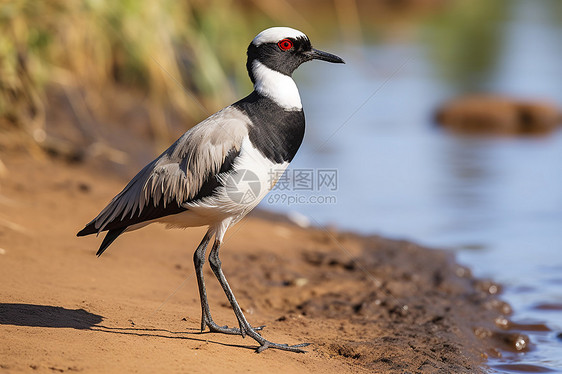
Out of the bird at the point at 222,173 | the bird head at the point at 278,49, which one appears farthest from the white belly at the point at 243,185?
the bird head at the point at 278,49

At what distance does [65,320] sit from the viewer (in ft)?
13.9

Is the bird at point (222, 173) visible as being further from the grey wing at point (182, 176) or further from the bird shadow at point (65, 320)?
the bird shadow at point (65, 320)

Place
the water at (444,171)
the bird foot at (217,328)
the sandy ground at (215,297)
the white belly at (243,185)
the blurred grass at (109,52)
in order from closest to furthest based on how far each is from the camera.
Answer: the sandy ground at (215,297)
the white belly at (243,185)
the bird foot at (217,328)
the water at (444,171)
the blurred grass at (109,52)

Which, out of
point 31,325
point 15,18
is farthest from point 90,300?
point 15,18

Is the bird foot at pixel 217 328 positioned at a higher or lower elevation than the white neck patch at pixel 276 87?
lower

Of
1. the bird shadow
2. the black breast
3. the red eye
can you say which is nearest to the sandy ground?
the bird shadow

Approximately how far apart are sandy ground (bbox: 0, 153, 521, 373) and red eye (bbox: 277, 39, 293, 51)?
1722mm

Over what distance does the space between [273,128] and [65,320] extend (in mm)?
1568

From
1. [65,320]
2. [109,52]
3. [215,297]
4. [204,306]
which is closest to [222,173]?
[204,306]

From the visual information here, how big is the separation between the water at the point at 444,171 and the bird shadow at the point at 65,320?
202cm

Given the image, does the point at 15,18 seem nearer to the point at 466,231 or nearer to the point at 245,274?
the point at 245,274

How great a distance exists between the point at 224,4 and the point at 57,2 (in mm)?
3303

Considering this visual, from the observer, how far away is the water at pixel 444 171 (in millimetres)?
6863

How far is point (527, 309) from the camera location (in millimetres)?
5930
